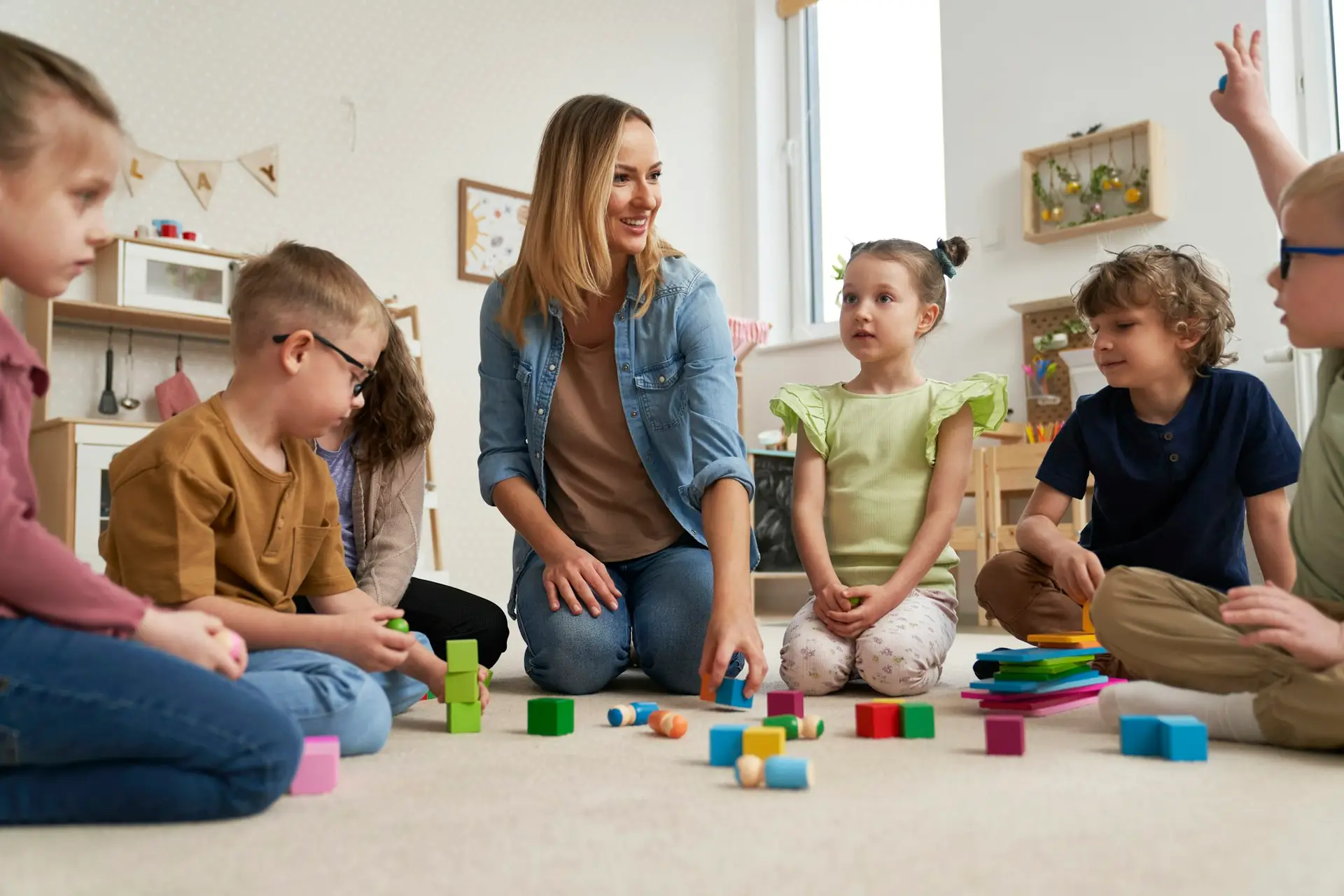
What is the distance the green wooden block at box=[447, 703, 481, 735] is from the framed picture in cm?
334

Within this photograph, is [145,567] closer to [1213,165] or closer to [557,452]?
[557,452]

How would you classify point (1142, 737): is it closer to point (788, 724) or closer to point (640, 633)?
point (788, 724)

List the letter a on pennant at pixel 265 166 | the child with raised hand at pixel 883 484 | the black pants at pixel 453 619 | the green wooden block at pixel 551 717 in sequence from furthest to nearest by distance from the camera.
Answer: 1. the letter a on pennant at pixel 265 166
2. the black pants at pixel 453 619
3. the child with raised hand at pixel 883 484
4. the green wooden block at pixel 551 717

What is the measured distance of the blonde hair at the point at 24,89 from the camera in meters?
0.92

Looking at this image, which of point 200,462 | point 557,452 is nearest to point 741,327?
point 557,452

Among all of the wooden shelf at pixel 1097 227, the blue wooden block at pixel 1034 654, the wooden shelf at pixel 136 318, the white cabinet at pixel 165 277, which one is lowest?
the blue wooden block at pixel 1034 654

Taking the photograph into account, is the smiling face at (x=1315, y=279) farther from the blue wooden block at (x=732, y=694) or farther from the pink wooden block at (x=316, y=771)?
the pink wooden block at (x=316, y=771)

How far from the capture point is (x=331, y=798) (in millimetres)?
997

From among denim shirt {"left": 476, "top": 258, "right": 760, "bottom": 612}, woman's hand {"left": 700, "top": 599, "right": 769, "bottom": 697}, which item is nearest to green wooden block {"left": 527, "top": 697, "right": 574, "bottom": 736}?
woman's hand {"left": 700, "top": 599, "right": 769, "bottom": 697}

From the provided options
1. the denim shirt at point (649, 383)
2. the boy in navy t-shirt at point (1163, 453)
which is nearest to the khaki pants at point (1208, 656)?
the boy in navy t-shirt at point (1163, 453)

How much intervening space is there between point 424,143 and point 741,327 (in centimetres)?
147

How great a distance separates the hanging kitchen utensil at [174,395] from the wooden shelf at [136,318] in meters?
0.17

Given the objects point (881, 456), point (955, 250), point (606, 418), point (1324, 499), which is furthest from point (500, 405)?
point (1324, 499)

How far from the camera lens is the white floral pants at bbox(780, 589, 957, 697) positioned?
1769 mm
